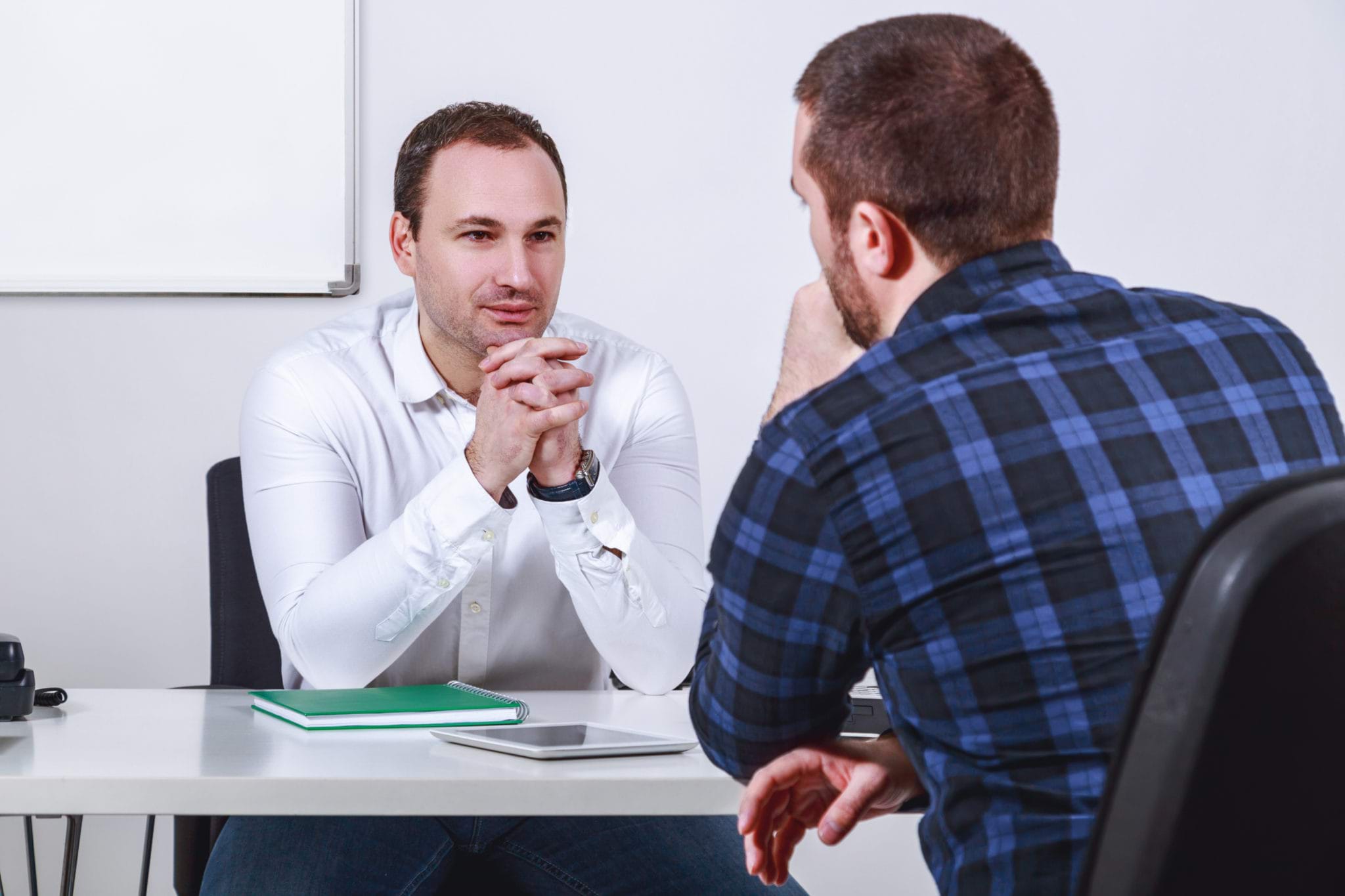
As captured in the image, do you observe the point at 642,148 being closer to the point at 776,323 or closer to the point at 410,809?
the point at 776,323

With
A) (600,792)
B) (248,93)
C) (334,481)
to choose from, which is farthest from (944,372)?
(248,93)

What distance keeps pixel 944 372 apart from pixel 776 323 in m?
1.80

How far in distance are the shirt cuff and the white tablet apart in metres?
0.31

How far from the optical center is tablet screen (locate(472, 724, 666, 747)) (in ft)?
3.48

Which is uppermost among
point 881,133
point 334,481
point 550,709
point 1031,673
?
point 881,133

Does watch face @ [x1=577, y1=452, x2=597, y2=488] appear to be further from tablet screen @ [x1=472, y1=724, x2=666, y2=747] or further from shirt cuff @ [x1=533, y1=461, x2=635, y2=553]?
tablet screen @ [x1=472, y1=724, x2=666, y2=747]

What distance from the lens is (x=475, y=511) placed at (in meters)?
1.36

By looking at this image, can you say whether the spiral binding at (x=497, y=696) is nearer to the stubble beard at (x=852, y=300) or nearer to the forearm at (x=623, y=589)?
the forearm at (x=623, y=589)

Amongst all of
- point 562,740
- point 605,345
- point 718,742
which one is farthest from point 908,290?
point 605,345

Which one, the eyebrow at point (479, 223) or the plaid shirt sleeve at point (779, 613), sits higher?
the eyebrow at point (479, 223)

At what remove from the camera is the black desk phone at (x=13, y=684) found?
3.79 feet

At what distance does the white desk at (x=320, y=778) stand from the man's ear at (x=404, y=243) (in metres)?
0.82

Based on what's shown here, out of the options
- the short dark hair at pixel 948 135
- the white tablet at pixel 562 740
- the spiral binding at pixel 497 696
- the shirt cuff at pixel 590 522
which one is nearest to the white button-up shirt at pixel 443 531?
the shirt cuff at pixel 590 522

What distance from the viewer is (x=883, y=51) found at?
35.3 inches
